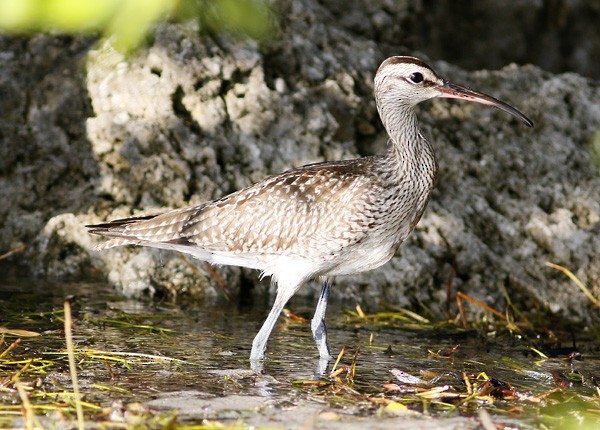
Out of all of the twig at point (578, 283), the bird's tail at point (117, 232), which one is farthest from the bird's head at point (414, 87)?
the bird's tail at point (117, 232)

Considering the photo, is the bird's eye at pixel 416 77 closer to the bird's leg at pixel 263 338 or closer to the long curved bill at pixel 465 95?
the long curved bill at pixel 465 95

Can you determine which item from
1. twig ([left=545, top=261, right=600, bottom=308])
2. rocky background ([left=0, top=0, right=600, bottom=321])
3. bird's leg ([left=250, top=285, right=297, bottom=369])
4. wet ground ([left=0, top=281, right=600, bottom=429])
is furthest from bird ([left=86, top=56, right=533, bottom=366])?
twig ([left=545, top=261, right=600, bottom=308])

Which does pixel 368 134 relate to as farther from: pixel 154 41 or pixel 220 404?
pixel 220 404

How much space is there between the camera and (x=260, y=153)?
9.20m

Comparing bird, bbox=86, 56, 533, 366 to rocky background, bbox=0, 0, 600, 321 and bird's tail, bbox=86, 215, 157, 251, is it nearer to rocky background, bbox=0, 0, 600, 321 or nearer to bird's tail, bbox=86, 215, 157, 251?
bird's tail, bbox=86, 215, 157, 251

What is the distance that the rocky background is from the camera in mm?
8992

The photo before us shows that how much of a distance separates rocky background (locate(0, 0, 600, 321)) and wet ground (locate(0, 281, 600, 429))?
451 mm

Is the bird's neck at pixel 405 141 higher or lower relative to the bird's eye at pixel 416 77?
lower

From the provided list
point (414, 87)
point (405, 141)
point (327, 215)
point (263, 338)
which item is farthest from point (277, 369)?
point (414, 87)

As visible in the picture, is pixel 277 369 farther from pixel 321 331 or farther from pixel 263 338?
pixel 321 331

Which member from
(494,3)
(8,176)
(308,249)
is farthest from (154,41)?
(494,3)

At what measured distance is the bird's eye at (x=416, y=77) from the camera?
7370mm

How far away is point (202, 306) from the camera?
862cm

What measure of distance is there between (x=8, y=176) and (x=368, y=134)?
11.1ft
